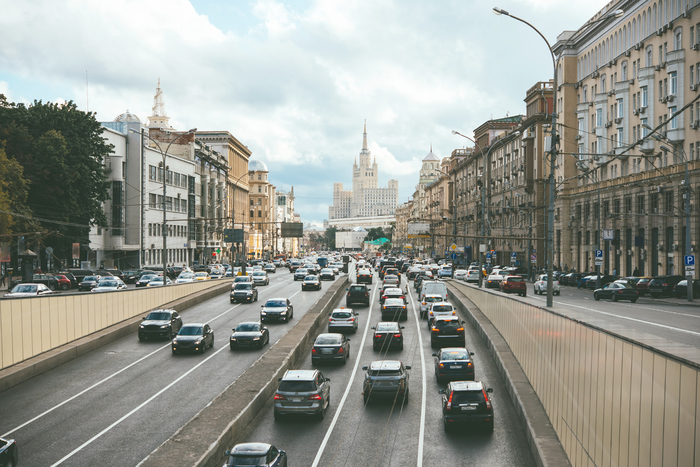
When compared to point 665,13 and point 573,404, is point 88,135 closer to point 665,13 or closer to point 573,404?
point 665,13

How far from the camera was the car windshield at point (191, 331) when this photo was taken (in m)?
29.2

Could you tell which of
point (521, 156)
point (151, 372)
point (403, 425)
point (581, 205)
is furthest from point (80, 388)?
point (521, 156)

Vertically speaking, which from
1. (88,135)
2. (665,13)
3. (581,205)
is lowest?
(581,205)

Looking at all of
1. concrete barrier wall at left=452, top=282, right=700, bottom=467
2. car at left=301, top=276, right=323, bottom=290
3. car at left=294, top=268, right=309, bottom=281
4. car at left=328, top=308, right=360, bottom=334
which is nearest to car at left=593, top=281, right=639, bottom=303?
car at left=328, top=308, right=360, bottom=334

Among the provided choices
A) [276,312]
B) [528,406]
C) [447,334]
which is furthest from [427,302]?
[528,406]

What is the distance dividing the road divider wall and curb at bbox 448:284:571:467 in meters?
7.32

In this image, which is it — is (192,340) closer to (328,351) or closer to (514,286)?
(328,351)

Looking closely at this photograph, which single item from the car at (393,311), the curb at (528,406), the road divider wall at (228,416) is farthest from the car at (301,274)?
the road divider wall at (228,416)

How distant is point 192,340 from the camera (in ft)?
94.1

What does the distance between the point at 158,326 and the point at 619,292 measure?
101 feet

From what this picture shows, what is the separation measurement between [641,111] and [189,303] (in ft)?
147

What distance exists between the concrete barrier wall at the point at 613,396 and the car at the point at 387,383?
4196mm

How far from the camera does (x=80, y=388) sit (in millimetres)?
22562

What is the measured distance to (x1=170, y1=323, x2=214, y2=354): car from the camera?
28.6 meters
